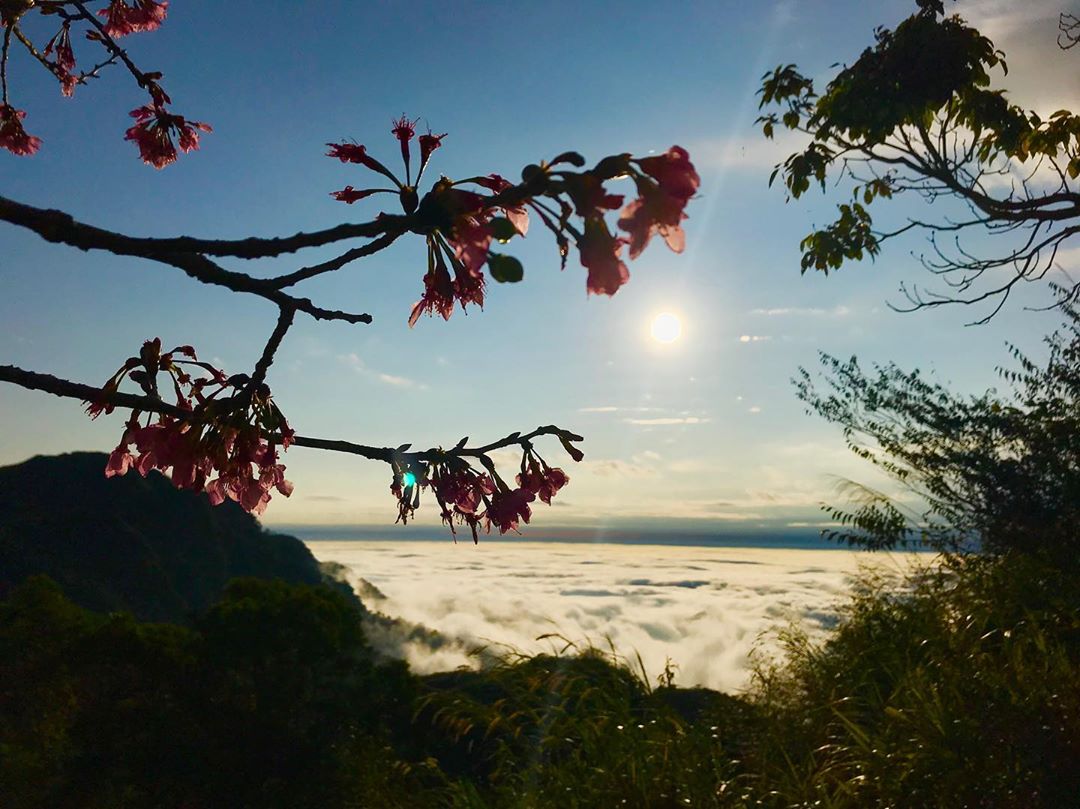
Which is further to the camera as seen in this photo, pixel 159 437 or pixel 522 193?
pixel 159 437

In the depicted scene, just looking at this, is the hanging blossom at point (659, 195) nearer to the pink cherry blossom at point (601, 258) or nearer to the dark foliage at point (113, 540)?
the pink cherry blossom at point (601, 258)

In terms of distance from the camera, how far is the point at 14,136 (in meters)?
3.12

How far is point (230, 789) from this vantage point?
6.11 meters

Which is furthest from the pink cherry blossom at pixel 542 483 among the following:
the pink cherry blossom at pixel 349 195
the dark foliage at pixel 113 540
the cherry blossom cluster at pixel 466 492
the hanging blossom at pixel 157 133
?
the dark foliage at pixel 113 540

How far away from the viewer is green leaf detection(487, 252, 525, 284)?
3.36ft

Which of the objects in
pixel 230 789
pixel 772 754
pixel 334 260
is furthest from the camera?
pixel 230 789

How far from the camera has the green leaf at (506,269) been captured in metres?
1.03

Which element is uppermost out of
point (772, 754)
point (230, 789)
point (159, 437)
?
point (159, 437)

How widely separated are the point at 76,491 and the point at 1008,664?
82.4 ft

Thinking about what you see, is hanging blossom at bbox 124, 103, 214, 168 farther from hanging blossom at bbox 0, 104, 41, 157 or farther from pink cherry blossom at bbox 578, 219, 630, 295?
pink cherry blossom at bbox 578, 219, 630, 295

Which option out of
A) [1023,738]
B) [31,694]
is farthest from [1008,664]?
[31,694]

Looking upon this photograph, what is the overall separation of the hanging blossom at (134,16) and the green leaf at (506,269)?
3.06 metres

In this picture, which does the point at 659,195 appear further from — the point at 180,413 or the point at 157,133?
the point at 157,133

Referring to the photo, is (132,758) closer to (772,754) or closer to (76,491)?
(772,754)
